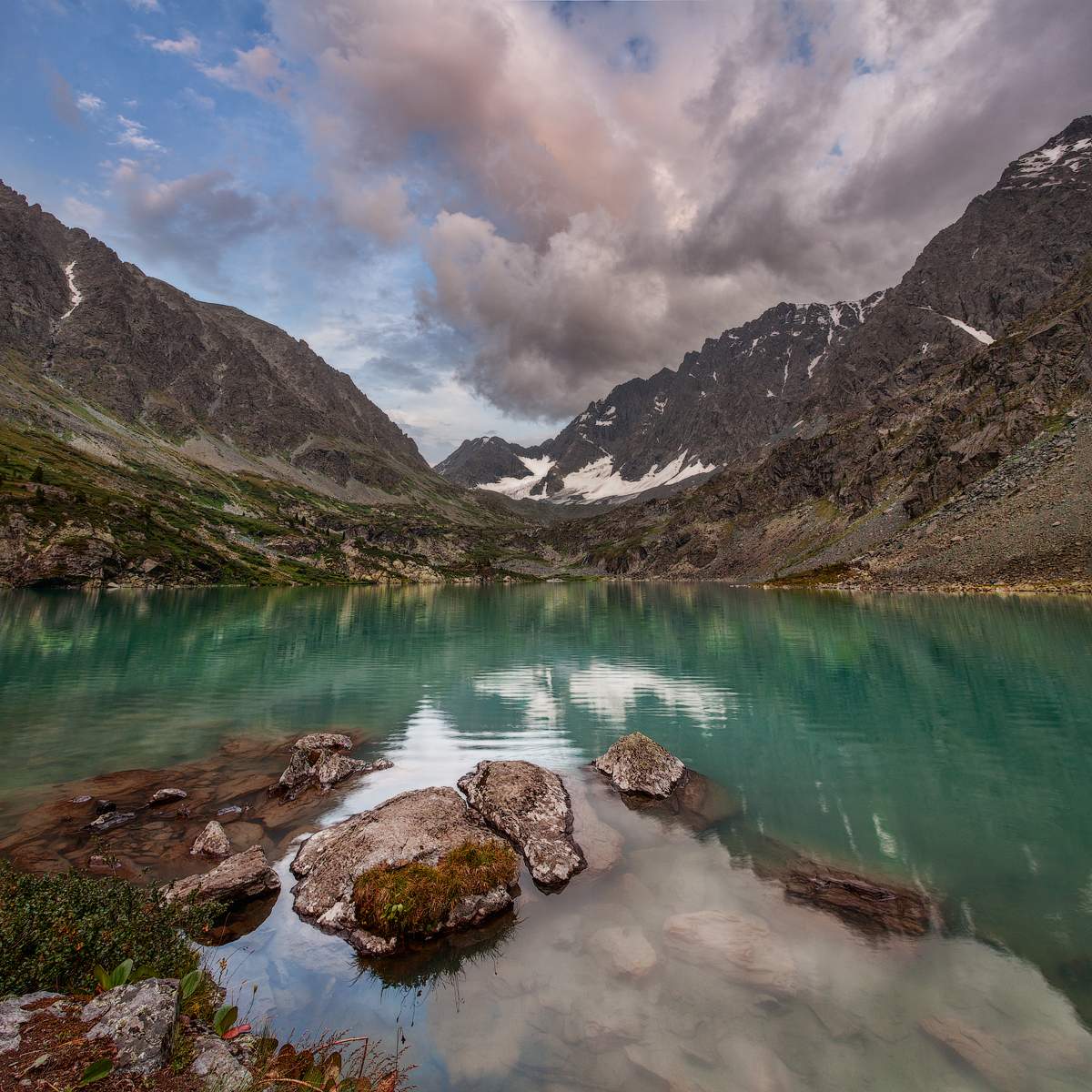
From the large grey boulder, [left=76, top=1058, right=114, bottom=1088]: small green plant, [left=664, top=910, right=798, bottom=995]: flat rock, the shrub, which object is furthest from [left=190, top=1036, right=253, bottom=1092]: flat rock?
[left=664, top=910, right=798, bottom=995]: flat rock

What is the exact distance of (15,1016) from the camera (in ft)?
21.9

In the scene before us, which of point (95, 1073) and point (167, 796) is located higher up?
point (95, 1073)

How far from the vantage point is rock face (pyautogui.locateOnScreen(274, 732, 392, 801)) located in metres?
22.8

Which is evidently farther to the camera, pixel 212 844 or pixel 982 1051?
pixel 212 844

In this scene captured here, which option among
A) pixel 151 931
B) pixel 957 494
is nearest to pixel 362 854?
pixel 151 931

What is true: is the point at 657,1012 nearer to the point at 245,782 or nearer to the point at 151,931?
the point at 151,931

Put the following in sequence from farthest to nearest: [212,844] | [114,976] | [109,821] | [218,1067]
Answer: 1. [109,821]
2. [212,844]
3. [114,976]
4. [218,1067]

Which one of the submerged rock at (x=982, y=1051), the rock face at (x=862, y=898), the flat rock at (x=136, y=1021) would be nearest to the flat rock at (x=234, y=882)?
the flat rock at (x=136, y=1021)

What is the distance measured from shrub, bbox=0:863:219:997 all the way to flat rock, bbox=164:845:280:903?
2.04 meters

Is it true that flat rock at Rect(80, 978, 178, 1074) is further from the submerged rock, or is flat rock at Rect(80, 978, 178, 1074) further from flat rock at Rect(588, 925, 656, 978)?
the submerged rock

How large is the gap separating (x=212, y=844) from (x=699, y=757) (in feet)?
64.0

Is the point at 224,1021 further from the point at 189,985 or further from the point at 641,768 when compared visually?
the point at 641,768

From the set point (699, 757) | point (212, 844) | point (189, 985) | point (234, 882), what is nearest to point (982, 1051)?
point (189, 985)

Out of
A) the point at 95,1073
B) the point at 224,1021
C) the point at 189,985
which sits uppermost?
the point at 95,1073
